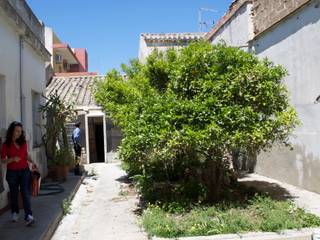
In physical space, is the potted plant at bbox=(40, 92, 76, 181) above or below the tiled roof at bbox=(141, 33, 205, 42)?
below

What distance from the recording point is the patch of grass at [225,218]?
6922 mm

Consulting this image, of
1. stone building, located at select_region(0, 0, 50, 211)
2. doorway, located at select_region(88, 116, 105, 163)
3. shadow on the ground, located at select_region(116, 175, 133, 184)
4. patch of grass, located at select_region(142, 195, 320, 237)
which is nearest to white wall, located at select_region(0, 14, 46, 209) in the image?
stone building, located at select_region(0, 0, 50, 211)

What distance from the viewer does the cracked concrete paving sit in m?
7.49

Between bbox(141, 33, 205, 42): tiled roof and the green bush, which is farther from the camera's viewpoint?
bbox(141, 33, 205, 42): tiled roof

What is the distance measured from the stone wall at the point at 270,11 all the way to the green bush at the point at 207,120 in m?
2.47

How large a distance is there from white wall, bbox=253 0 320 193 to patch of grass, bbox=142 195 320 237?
220 cm

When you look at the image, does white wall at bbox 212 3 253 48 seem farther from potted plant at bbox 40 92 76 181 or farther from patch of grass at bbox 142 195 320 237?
patch of grass at bbox 142 195 320 237

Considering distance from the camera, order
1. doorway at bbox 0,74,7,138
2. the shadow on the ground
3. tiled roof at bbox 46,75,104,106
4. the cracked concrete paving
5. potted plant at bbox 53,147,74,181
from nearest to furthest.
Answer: the cracked concrete paving
doorway at bbox 0,74,7,138
potted plant at bbox 53,147,74,181
the shadow on the ground
tiled roof at bbox 46,75,104,106

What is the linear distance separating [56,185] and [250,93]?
6.10m

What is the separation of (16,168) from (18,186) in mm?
332


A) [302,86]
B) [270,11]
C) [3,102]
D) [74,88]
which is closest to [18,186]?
[3,102]

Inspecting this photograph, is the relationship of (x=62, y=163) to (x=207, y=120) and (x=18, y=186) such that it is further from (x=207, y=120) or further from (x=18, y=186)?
(x=207, y=120)

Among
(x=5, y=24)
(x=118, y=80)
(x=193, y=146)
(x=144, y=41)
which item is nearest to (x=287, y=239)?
(x=193, y=146)

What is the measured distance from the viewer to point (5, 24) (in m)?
9.28
